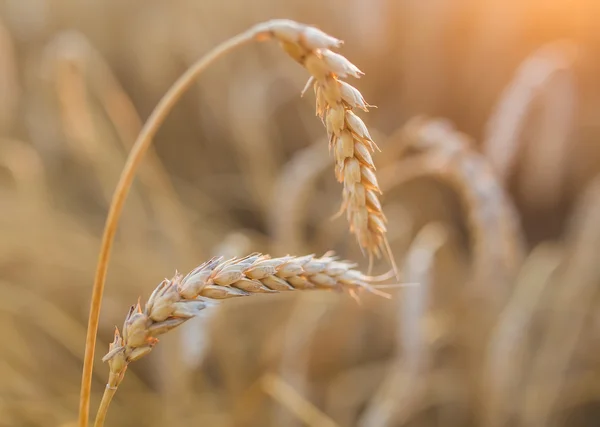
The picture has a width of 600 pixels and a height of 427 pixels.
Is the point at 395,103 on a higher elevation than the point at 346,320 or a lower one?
higher

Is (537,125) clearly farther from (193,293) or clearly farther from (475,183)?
(193,293)

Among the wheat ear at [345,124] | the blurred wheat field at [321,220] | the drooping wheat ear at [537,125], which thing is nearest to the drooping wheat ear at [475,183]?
the blurred wheat field at [321,220]

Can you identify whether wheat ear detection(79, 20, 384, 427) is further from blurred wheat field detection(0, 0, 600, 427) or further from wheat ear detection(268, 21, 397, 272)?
blurred wheat field detection(0, 0, 600, 427)

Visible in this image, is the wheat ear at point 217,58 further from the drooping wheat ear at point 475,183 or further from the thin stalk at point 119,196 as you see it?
the drooping wheat ear at point 475,183

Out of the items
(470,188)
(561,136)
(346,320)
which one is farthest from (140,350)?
(561,136)

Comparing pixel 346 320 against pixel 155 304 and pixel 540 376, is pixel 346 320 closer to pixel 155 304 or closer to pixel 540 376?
pixel 540 376

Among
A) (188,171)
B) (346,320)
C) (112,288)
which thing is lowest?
(346,320)

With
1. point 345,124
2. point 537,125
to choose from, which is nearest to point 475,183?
point 345,124
